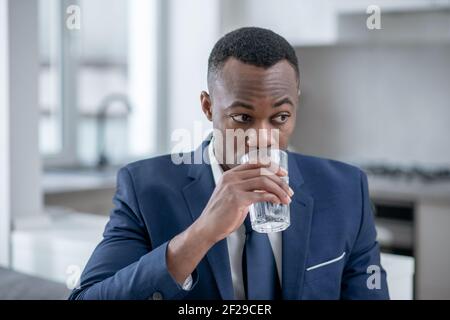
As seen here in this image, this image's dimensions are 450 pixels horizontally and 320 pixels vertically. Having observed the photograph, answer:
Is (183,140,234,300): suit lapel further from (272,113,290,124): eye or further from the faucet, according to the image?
the faucet

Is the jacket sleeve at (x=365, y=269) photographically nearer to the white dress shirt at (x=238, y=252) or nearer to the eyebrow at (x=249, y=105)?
the white dress shirt at (x=238, y=252)

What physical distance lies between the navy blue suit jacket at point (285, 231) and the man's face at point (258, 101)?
0.53ft

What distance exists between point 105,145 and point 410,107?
183cm

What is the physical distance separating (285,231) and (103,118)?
2.58 m

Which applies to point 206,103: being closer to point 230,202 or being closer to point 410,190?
point 230,202

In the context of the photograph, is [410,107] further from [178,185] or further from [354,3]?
[178,185]

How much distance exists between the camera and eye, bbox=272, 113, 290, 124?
3.12 ft

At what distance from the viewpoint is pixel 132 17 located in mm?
3809

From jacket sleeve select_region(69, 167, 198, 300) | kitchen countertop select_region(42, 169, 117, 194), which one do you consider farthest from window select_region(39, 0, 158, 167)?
jacket sleeve select_region(69, 167, 198, 300)

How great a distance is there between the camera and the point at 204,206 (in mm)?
1084

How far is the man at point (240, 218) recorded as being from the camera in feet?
3.05

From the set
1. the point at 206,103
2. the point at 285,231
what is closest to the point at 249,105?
the point at 206,103

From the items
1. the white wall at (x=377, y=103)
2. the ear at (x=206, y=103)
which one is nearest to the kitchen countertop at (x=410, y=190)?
the white wall at (x=377, y=103)

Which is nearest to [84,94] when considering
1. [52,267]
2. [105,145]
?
[105,145]
